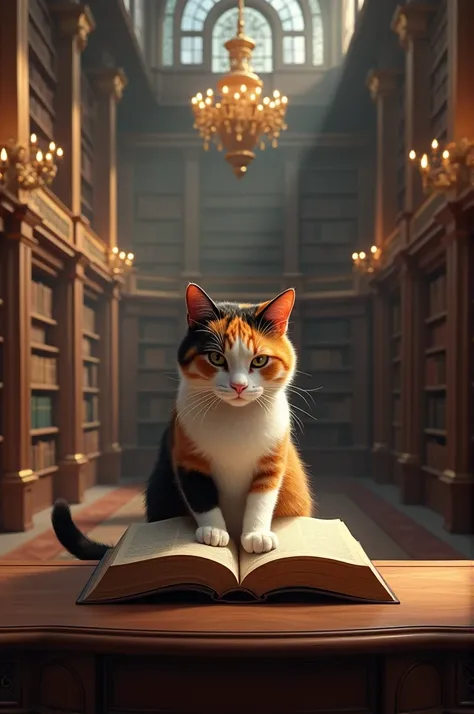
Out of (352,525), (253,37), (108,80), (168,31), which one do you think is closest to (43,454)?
(352,525)

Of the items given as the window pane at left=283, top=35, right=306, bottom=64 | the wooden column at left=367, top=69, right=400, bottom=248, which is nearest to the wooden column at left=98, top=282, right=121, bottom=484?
the wooden column at left=367, top=69, right=400, bottom=248

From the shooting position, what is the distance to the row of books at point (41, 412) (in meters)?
6.70

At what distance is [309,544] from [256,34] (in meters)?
10.8

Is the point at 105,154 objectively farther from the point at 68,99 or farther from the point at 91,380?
the point at 91,380

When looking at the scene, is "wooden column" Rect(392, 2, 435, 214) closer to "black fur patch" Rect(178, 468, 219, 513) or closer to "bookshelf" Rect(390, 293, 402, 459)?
"bookshelf" Rect(390, 293, 402, 459)

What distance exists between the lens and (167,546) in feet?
4.66

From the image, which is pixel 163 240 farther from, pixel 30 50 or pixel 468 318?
pixel 468 318

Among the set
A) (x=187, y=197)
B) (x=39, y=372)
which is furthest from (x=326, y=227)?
(x=39, y=372)

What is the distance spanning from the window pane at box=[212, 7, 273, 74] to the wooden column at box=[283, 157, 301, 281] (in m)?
1.53

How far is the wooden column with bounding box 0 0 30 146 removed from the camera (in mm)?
5695

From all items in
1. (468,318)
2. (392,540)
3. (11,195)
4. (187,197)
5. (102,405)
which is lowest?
(392,540)

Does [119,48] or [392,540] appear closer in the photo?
[392,540]

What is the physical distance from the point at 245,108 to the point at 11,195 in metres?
2.06

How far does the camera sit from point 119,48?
9148mm
